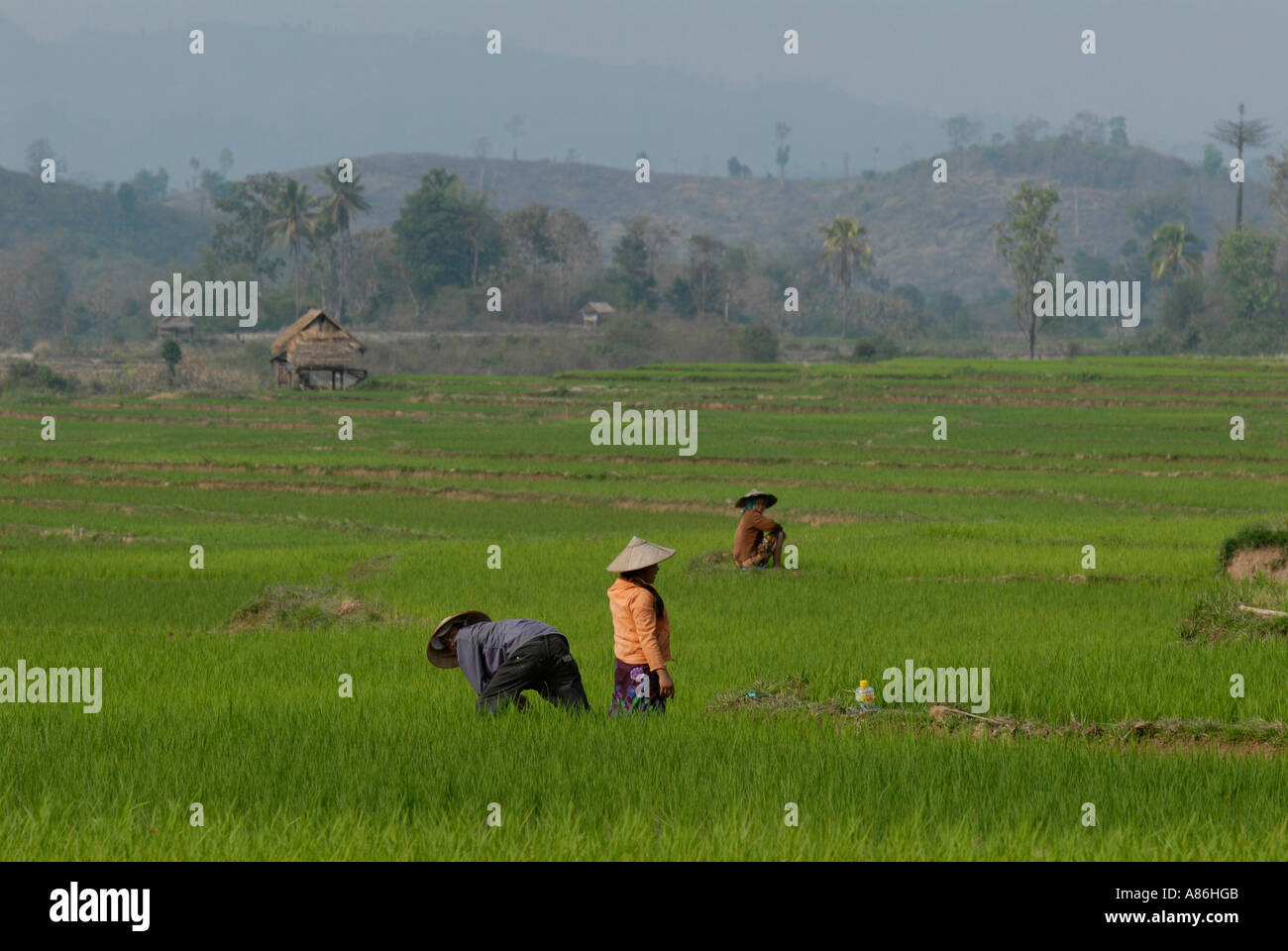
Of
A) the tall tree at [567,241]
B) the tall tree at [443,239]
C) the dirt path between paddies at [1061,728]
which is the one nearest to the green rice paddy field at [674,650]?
the dirt path between paddies at [1061,728]

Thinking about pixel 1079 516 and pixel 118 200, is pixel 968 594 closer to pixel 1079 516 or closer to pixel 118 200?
pixel 1079 516

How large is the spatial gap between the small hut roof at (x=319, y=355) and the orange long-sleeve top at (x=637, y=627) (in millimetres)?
56299

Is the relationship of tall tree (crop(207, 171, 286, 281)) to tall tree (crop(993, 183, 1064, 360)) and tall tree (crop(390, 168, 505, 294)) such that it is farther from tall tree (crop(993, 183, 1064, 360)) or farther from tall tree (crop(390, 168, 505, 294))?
tall tree (crop(993, 183, 1064, 360))

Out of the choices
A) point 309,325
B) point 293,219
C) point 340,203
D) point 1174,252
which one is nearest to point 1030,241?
point 1174,252

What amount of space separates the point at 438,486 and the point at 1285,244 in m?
101

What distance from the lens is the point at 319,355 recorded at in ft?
207

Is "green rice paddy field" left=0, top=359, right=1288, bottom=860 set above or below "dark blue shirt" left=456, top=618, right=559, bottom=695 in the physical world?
below

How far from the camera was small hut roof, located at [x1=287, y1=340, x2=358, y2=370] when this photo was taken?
63.0 metres

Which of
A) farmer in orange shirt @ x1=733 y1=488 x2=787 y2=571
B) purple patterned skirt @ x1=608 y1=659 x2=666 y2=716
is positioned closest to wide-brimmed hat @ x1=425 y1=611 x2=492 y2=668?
purple patterned skirt @ x1=608 y1=659 x2=666 y2=716

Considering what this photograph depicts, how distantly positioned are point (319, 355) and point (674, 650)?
53331 mm

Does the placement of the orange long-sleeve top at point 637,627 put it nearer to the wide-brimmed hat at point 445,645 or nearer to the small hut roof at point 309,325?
the wide-brimmed hat at point 445,645

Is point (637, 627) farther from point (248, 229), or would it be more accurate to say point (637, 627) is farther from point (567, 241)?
point (248, 229)

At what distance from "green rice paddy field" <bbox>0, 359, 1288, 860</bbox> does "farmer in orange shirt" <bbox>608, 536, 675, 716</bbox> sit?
30 cm
